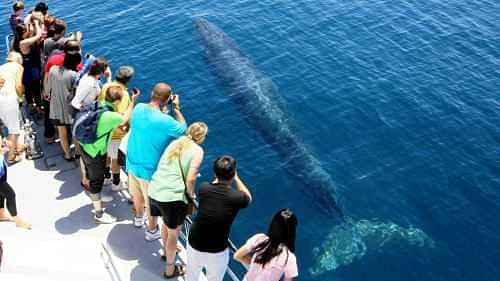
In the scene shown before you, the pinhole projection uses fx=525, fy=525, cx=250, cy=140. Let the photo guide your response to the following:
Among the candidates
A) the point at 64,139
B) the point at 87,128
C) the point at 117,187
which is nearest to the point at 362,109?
the point at 117,187

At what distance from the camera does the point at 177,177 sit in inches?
345

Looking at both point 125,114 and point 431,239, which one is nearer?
point 125,114

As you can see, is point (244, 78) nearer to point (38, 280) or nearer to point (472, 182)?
point (472, 182)

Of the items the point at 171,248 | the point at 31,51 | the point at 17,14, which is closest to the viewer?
the point at 171,248

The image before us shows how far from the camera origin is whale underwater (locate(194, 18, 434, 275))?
1603cm

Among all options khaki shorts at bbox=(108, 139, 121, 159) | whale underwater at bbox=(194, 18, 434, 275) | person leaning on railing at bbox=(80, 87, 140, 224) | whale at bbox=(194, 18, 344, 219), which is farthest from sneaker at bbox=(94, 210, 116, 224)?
whale at bbox=(194, 18, 344, 219)

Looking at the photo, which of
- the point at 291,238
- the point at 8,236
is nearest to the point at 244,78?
the point at 8,236

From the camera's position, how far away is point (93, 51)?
1009 inches

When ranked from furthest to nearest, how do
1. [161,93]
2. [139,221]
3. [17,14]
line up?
[17,14] < [139,221] < [161,93]

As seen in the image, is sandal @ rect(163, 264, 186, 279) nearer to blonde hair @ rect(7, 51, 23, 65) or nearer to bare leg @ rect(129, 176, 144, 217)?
bare leg @ rect(129, 176, 144, 217)

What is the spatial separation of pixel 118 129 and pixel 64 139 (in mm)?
2506

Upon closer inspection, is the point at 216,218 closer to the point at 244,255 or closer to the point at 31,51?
the point at 244,255

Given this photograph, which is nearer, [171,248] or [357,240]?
[171,248]

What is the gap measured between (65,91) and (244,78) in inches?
528
